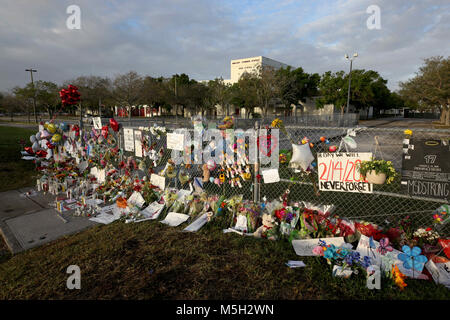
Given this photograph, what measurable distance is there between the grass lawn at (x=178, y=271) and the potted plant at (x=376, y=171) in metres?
1.22

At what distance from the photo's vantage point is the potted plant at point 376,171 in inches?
120

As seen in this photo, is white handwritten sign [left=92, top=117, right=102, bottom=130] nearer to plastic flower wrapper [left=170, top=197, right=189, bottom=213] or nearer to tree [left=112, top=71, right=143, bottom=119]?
plastic flower wrapper [left=170, top=197, right=189, bottom=213]

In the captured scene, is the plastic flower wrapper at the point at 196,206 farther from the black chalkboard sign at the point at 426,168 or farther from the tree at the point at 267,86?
the tree at the point at 267,86

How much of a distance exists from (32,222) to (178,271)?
322 centimetres

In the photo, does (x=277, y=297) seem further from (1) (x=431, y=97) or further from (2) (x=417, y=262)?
(1) (x=431, y=97)

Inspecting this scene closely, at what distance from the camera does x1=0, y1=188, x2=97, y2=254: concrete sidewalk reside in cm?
363

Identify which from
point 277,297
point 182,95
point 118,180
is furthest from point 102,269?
point 182,95

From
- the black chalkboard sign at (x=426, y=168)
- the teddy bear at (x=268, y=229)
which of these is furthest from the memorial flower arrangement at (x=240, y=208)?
the black chalkboard sign at (x=426, y=168)

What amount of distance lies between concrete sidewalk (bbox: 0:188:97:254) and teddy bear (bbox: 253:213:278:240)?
9.68 ft

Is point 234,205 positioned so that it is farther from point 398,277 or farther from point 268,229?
point 398,277

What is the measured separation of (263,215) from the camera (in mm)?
3609

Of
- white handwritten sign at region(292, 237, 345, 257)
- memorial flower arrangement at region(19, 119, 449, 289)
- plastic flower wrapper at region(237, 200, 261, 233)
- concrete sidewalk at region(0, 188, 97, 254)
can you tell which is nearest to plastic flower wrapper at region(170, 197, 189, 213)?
memorial flower arrangement at region(19, 119, 449, 289)

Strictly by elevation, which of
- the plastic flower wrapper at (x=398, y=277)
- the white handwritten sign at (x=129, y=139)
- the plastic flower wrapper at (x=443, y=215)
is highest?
the white handwritten sign at (x=129, y=139)

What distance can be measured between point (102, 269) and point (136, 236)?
818 millimetres
